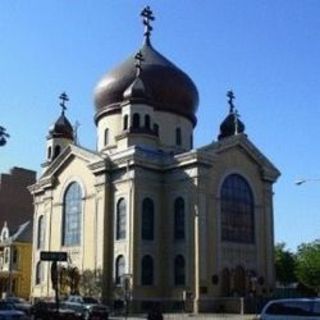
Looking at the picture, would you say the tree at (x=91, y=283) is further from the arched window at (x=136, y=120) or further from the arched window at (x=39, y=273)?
the arched window at (x=136, y=120)

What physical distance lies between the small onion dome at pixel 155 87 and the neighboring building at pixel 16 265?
19.1 meters

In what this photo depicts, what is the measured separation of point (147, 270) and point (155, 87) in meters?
15.8

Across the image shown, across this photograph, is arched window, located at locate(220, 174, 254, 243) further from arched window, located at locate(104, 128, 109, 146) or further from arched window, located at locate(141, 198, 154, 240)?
arched window, located at locate(104, 128, 109, 146)

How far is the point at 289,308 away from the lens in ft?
73.7

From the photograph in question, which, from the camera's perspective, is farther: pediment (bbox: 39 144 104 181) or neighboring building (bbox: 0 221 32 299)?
neighboring building (bbox: 0 221 32 299)

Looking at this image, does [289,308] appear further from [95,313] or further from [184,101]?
[184,101]

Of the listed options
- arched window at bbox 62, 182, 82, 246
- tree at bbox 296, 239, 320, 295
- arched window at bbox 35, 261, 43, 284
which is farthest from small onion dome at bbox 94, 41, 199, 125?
tree at bbox 296, 239, 320, 295

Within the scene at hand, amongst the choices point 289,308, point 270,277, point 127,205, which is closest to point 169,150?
point 127,205

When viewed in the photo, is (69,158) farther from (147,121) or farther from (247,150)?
(247,150)

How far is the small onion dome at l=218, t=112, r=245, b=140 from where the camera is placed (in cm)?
6022

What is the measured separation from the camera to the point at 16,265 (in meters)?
70.4

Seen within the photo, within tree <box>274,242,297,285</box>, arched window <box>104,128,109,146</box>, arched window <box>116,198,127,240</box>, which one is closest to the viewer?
Answer: arched window <box>116,198,127,240</box>

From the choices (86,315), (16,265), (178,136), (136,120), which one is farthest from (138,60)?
(16,265)

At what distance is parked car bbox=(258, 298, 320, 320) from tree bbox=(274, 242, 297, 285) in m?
58.7
